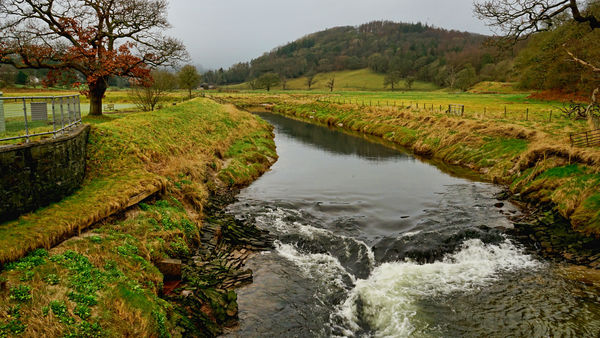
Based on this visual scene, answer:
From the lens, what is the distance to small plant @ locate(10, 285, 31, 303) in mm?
7736

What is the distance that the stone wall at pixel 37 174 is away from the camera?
10250 millimetres

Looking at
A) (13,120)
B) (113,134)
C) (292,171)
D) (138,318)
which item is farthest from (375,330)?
(292,171)

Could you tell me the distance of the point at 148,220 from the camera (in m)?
13.4

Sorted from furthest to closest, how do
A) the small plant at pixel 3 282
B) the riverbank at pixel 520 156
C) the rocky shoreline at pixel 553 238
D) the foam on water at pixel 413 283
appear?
the riverbank at pixel 520 156 < the rocky shoreline at pixel 553 238 < the foam on water at pixel 413 283 < the small plant at pixel 3 282

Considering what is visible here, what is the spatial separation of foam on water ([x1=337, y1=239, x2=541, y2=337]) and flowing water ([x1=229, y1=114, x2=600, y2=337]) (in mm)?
39

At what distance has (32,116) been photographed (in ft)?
39.4

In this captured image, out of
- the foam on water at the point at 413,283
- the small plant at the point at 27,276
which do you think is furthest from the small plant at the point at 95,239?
the foam on water at the point at 413,283

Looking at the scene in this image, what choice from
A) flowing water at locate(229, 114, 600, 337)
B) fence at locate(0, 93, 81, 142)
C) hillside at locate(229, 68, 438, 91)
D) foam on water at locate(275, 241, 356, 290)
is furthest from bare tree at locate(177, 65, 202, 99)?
hillside at locate(229, 68, 438, 91)

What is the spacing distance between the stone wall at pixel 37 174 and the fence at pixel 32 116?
0.53m

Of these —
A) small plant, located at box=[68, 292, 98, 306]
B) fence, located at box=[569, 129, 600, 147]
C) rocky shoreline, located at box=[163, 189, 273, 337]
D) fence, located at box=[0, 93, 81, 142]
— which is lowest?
rocky shoreline, located at box=[163, 189, 273, 337]

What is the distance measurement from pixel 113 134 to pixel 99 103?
12.7m

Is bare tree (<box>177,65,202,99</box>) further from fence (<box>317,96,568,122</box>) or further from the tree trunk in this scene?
the tree trunk

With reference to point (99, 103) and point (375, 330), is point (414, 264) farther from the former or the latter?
point (99, 103)

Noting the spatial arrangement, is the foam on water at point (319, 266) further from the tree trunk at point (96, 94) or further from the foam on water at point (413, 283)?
the tree trunk at point (96, 94)
